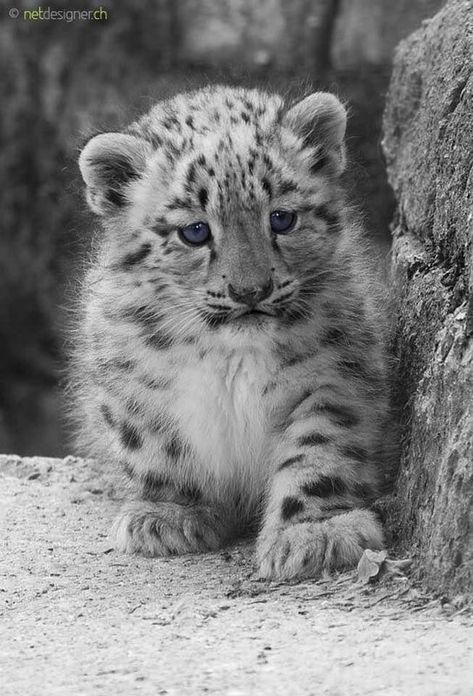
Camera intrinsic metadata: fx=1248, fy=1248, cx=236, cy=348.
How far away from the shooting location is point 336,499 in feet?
14.2

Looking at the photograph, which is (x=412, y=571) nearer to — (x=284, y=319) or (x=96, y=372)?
(x=284, y=319)

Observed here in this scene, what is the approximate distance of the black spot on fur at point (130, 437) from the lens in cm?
484

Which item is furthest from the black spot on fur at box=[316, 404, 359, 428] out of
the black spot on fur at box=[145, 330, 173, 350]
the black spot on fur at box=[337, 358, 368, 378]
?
the black spot on fur at box=[145, 330, 173, 350]

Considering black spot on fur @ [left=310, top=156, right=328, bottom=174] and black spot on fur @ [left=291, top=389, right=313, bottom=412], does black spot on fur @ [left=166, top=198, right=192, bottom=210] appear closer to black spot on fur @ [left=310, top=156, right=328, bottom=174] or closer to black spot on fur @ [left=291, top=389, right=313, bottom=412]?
black spot on fur @ [left=310, top=156, right=328, bottom=174]

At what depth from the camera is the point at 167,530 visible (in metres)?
4.65

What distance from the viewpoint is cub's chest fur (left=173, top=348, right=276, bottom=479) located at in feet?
14.9

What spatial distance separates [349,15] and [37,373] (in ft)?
13.9

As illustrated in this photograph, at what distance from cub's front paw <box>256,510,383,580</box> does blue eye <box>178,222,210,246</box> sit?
3.45 ft

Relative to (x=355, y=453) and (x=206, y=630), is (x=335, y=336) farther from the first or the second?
(x=206, y=630)

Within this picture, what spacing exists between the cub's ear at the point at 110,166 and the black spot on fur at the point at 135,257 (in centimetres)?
25

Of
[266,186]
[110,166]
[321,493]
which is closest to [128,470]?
[321,493]

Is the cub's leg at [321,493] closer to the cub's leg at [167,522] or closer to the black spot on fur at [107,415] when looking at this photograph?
the cub's leg at [167,522]

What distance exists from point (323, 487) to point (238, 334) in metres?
0.61

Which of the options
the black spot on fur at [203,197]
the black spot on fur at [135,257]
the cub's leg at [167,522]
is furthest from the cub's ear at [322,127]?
the cub's leg at [167,522]
